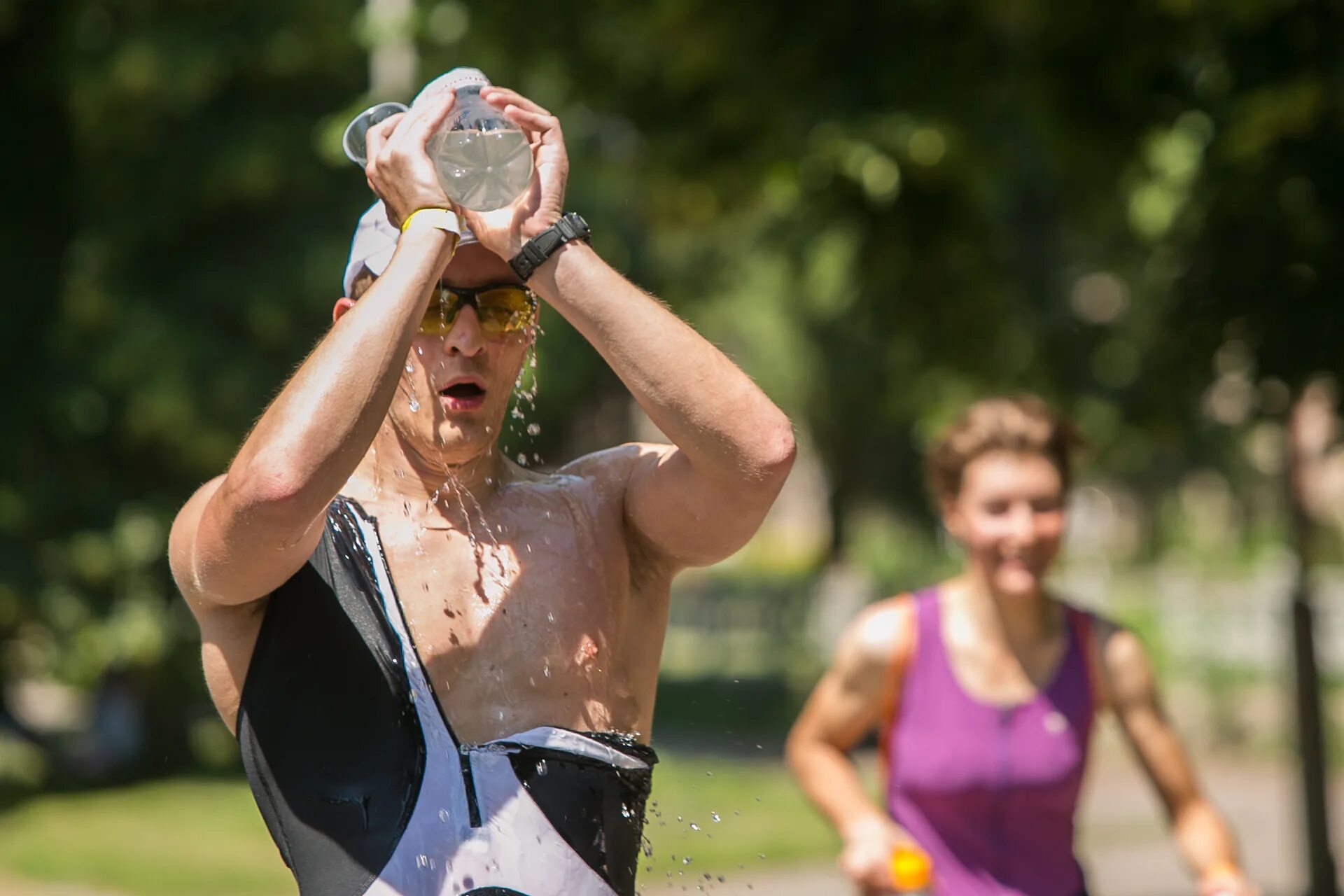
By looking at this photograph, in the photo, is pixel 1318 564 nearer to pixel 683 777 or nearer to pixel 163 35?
pixel 683 777

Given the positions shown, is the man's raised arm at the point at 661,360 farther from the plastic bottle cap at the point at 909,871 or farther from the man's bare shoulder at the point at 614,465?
the plastic bottle cap at the point at 909,871

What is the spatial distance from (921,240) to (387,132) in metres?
5.49

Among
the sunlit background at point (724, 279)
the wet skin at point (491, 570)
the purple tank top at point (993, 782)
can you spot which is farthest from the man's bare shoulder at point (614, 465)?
the purple tank top at point (993, 782)

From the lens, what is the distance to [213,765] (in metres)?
13.4

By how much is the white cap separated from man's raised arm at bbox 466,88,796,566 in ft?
0.20

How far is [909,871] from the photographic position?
10.8ft

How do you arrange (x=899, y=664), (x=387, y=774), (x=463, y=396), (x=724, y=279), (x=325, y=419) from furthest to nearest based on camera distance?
(x=724, y=279), (x=899, y=664), (x=463, y=396), (x=387, y=774), (x=325, y=419)

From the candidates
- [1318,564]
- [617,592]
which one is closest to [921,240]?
[617,592]

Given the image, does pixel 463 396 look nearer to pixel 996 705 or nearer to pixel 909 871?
pixel 909 871

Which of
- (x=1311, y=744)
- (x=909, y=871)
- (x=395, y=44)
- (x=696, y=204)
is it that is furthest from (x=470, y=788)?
(x=1311, y=744)

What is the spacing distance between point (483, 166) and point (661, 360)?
0.31 metres

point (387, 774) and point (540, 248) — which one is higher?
point (540, 248)

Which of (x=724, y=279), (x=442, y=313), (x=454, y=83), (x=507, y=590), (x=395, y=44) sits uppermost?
(x=724, y=279)

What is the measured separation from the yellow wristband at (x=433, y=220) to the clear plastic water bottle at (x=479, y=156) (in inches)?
1.1
